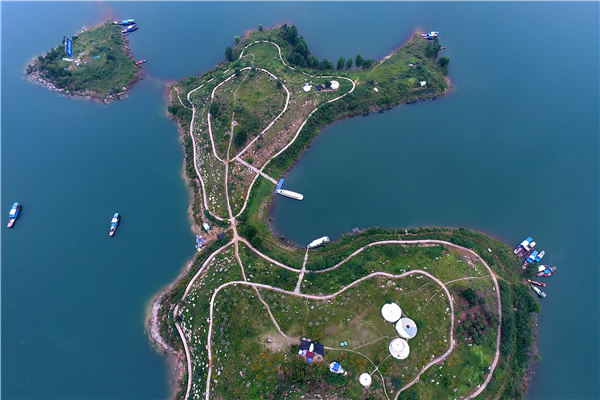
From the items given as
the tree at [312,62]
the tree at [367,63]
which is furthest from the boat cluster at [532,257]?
the tree at [312,62]

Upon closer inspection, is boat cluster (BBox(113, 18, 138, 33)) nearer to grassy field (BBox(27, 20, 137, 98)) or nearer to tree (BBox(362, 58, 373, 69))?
grassy field (BBox(27, 20, 137, 98))

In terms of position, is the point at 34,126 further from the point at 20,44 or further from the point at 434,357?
the point at 434,357

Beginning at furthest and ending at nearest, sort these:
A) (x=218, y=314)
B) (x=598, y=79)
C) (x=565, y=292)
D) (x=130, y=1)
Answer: (x=130, y=1)
(x=598, y=79)
(x=565, y=292)
(x=218, y=314)

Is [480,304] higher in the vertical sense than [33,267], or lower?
higher

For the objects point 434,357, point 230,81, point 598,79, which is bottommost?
point 434,357

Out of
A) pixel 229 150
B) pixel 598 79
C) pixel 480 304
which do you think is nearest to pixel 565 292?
pixel 480 304

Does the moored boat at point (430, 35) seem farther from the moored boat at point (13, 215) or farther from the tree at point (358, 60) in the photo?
the moored boat at point (13, 215)

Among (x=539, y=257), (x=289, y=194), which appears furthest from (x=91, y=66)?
(x=539, y=257)

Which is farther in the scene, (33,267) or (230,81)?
(230,81)
